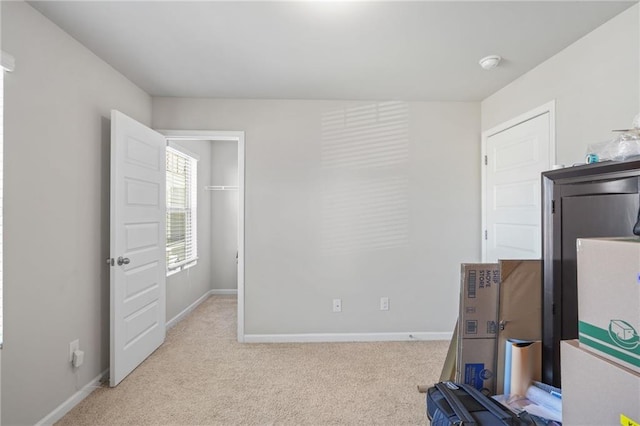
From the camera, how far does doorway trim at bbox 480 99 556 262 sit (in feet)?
7.34

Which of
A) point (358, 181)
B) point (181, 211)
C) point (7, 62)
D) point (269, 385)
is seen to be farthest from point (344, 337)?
point (7, 62)

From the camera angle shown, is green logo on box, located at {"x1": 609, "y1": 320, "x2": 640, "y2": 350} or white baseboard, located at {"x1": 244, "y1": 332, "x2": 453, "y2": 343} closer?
green logo on box, located at {"x1": 609, "y1": 320, "x2": 640, "y2": 350}

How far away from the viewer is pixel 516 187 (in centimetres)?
268

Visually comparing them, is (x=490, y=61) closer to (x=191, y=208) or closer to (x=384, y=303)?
(x=384, y=303)

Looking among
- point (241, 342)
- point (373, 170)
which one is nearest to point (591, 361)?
point (373, 170)

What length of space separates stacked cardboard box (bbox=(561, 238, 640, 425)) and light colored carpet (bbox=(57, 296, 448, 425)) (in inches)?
44.6

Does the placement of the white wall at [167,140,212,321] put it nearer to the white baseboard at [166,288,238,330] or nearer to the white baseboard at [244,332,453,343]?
the white baseboard at [166,288,238,330]

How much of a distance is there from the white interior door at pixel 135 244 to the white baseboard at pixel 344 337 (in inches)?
38.6

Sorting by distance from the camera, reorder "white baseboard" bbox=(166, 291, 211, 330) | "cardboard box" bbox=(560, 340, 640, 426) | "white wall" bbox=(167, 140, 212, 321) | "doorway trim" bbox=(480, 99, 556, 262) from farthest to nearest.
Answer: "white wall" bbox=(167, 140, 212, 321), "white baseboard" bbox=(166, 291, 211, 330), "doorway trim" bbox=(480, 99, 556, 262), "cardboard box" bbox=(560, 340, 640, 426)

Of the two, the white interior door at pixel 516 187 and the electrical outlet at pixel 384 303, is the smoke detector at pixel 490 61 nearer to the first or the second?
the white interior door at pixel 516 187

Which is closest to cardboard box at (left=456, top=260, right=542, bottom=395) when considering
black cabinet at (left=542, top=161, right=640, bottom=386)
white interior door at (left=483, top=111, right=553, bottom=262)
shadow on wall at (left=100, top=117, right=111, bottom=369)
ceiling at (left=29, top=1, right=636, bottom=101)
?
black cabinet at (left=542, top=161, right=640, bottom=386)

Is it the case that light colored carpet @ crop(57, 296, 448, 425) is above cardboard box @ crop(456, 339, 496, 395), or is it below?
below

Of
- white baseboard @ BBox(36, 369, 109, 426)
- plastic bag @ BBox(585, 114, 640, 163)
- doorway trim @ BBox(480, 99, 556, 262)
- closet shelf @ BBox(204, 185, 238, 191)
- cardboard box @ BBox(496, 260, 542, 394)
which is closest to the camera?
plastic bag @ BBox(585, 114, 640, 163)

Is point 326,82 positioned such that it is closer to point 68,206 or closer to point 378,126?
point 378,126
